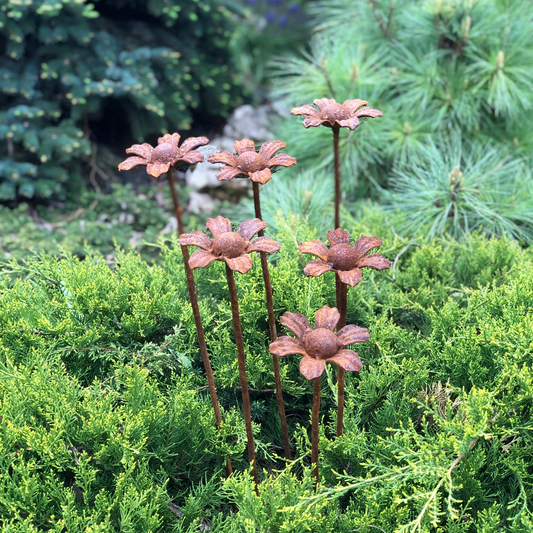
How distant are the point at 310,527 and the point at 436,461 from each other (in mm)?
283

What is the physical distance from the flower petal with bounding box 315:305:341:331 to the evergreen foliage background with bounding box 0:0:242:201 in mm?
2220

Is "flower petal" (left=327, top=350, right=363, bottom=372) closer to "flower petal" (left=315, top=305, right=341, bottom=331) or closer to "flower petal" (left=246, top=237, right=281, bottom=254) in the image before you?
"flower petal" (left=315, top=305, right=341, bottom=331)

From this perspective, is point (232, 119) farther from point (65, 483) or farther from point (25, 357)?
point (65, 483)

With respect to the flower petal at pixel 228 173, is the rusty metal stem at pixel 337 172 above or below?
below

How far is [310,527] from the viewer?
105cm

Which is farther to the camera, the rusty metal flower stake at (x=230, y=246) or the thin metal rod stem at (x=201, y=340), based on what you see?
the thin metal rod stem at (x=201, y=340)

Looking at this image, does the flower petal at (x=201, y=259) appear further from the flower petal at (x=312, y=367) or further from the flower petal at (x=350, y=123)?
the flower petal at (x=350, y=123)

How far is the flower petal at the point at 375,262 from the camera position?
0.98 metres

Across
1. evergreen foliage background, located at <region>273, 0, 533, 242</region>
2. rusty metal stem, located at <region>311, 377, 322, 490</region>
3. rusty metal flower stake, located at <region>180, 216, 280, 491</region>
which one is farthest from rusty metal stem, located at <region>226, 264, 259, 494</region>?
evergreen foliage background, located at <region>273, 0, 533, 242</region>

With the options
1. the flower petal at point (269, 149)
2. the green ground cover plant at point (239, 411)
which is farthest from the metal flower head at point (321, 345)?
the flower petal at point (269, 149)

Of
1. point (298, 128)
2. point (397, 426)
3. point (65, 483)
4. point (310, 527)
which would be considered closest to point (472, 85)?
point (298, 128)

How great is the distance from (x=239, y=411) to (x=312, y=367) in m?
0.55

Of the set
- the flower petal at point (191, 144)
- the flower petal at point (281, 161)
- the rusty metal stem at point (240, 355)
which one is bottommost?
the rusty metal stem at point (240, 355)

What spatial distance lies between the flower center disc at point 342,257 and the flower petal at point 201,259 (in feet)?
0.76
